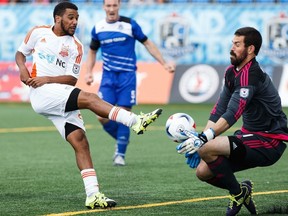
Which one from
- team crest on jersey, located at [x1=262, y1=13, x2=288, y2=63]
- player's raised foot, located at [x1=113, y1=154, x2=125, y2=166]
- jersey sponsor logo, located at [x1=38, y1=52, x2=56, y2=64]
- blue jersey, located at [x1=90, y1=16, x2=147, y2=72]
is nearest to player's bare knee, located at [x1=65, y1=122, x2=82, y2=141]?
jersey sponsor logo, located at [x1=38, y1=52, x2=56, y2=64]

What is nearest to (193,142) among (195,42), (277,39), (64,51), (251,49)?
(251,49)

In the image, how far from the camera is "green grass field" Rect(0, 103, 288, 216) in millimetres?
Result: 9352

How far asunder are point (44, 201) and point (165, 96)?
15.2 metres

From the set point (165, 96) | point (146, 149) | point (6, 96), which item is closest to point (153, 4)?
point (165, 96)

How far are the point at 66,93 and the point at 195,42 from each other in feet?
52.0

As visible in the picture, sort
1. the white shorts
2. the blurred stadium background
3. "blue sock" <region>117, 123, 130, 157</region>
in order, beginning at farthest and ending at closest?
"blue sock" <region>117, 123, 130, 157</region>, the blurred stadium background, the white shorts

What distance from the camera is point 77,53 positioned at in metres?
10.0

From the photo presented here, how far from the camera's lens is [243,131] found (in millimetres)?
9023

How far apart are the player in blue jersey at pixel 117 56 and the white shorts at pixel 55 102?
14.2ft

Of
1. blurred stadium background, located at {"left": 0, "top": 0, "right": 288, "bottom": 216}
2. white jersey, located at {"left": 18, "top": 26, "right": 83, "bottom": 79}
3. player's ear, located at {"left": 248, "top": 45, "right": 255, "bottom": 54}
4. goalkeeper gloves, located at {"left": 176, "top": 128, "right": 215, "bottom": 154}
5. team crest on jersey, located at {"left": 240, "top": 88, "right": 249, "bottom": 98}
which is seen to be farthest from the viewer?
blurred stadium background, located at {"left": 0, "top": 0, "right": 288, "bottom": 216}

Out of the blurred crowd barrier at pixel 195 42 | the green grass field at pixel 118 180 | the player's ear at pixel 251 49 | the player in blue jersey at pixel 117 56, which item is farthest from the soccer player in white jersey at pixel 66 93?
the blurred crowd barrier at pixel 195 42

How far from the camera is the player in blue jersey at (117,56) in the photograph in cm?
1415

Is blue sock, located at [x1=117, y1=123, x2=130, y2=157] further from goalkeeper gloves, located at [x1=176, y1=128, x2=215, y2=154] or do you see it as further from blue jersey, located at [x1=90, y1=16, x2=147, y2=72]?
goalkeeper gloves, located at [x1=176, y1=128, x2=215, y2=154]

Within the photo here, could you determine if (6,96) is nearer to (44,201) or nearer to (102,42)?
(102,42)
